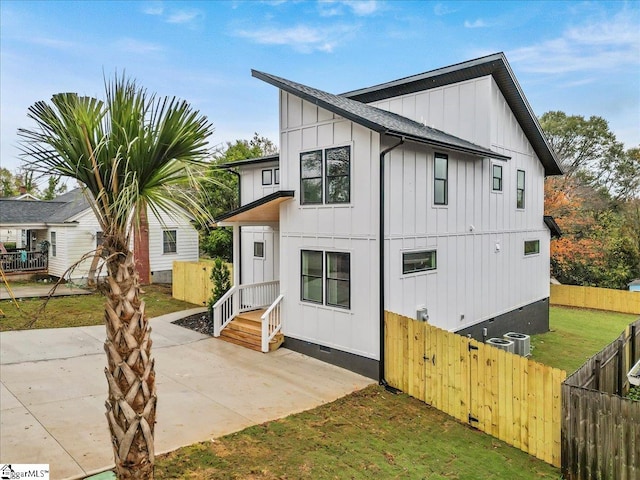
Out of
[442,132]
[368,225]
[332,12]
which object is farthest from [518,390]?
[332,12]

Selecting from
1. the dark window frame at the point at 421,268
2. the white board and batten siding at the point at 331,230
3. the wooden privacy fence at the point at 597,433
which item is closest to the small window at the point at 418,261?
the dark window frame at the point at 421,268

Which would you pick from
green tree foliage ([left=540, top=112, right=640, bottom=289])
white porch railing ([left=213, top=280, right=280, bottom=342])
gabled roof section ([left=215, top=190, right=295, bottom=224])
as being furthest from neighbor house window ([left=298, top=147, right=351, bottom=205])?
green tree foliage ([left=540, top=112, right=640, bottom=289])

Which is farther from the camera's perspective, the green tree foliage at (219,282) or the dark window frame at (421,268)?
the green tree foliage at (219,282)

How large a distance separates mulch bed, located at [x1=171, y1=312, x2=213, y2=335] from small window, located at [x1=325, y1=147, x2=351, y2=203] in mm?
5843

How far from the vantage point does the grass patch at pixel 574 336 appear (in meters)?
12.6

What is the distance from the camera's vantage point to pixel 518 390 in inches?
265

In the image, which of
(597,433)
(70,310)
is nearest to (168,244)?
(70,310)

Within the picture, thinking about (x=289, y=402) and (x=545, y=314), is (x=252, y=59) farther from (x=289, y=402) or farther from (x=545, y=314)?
(x=289, y=402)

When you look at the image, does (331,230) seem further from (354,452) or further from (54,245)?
(54,245)

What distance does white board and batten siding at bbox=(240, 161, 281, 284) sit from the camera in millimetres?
14176

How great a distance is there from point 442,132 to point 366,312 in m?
6.60

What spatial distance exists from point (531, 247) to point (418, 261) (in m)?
7.72

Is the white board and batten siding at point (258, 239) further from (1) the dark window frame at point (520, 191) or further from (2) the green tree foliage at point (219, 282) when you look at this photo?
(1) the dark window frame at point (520, 191)

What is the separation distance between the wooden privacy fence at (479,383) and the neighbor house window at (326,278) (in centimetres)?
135
